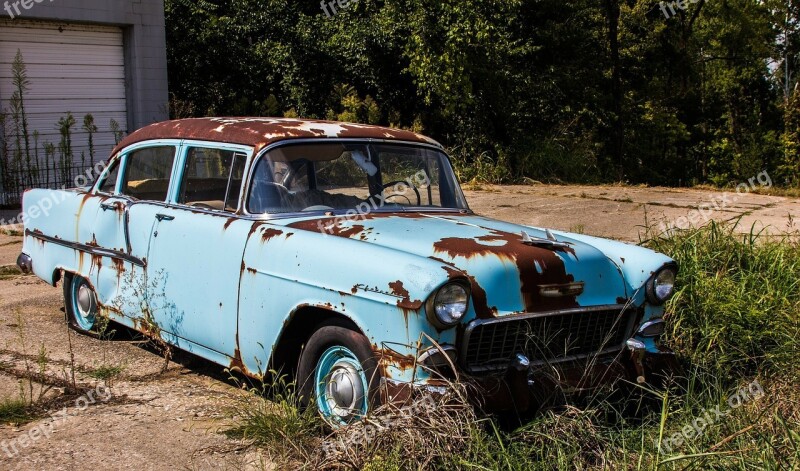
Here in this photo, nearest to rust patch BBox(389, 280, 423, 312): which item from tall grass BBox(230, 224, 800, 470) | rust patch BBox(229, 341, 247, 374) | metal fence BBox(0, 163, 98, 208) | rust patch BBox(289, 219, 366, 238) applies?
tall grass BBox(230, 224, 800, 470)

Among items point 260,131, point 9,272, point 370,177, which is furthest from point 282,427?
point 9,272

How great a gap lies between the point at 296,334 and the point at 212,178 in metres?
1.33

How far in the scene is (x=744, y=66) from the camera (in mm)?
31531

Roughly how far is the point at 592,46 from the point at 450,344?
17.5 meters

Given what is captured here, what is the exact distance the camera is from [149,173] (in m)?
5.92

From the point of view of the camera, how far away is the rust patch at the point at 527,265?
4.16 metres

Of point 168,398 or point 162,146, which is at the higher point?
point 162,146

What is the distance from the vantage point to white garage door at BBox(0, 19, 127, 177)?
42.0ft

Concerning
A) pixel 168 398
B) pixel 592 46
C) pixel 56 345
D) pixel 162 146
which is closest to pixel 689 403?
pixel 168 398

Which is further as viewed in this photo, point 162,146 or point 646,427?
point 162,146

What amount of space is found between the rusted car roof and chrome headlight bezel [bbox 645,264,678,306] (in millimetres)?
1761

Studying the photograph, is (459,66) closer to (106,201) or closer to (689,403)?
(106,201)

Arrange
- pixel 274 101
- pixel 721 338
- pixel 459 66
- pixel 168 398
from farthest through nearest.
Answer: pixel 274 101
pixel 459 66
pixel 721 338
pixel 168 398
